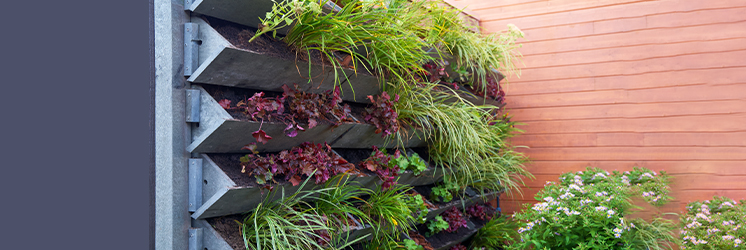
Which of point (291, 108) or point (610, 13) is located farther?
point (610, 13)

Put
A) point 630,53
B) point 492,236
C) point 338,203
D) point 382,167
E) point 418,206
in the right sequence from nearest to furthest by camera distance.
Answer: point 338,203
point 382,167
point 418,206
point 492,236
point 630,53

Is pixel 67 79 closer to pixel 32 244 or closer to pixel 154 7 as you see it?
pixel 154 7

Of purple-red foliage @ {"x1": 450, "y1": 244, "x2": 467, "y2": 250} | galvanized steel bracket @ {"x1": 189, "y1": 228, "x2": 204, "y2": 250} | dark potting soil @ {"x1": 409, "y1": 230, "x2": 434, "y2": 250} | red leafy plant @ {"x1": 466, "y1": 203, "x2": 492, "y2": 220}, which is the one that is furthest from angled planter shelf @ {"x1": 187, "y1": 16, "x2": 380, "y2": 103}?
red leafy plant @ {"x1": 466, "y1": 203, "x2": 492, "y2": 220}

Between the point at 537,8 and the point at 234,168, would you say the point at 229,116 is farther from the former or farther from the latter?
the point at 537,8

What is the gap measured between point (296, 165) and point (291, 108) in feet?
0.69

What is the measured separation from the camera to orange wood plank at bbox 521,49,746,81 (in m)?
2.99

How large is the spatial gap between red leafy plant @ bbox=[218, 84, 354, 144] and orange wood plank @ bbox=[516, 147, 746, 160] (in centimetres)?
238

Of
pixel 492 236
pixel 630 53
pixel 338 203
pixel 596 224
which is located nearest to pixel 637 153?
pixel 630 53

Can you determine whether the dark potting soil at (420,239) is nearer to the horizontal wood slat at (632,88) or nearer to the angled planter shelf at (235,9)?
the angled planter shelf at (235,9)

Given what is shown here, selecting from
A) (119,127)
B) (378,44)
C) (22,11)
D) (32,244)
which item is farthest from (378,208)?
(22,11)

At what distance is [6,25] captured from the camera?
4.33ft

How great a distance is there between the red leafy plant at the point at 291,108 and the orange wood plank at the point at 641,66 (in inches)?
94.2

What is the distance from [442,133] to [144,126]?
5.09 ft

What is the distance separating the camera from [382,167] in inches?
82.0
